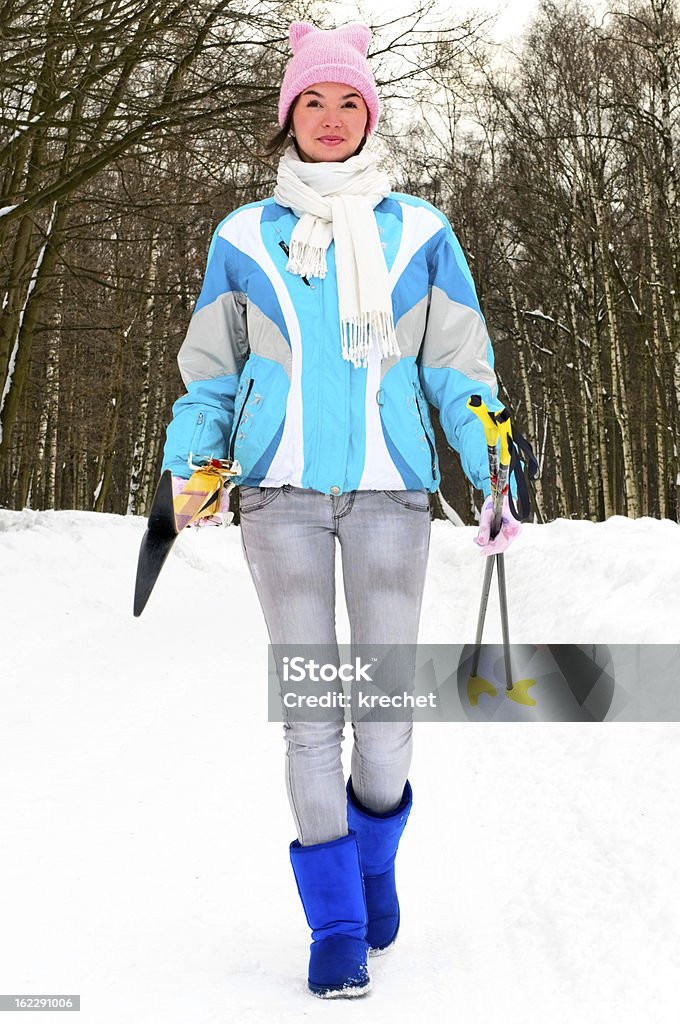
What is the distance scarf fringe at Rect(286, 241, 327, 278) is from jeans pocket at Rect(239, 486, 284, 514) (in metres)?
0.52

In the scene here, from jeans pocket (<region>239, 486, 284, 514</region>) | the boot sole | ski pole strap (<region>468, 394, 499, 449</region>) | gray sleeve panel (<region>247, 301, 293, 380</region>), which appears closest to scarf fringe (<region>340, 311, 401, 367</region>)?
gray sleeve panel (<region>247, 301, 293, 380</region>)

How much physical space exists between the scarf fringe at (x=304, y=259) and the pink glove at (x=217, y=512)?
1.82 feet

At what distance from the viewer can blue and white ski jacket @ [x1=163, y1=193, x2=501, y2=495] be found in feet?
7.72

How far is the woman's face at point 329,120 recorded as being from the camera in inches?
99.9

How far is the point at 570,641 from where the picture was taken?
6391mm

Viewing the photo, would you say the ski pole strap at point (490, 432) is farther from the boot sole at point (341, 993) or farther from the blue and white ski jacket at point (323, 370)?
the boot sole at point (341, 993)

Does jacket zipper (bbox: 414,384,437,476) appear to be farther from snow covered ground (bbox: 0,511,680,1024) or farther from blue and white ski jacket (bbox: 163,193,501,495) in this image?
snow covered ground (bbox: 0,511,680,1024)

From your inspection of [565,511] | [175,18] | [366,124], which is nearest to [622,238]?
[565,511]

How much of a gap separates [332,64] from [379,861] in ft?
6.46

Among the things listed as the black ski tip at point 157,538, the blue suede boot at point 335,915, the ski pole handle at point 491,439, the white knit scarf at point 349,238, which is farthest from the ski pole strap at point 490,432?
the blue suede boot at point 335,915

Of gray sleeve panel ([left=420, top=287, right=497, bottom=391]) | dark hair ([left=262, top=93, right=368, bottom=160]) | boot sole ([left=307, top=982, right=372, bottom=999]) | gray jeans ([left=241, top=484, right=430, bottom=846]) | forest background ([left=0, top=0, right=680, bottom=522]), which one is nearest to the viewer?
boot sole ([left=307, top=982, right=372, bottom=999])

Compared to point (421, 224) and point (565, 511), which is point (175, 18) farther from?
point (565, 511)

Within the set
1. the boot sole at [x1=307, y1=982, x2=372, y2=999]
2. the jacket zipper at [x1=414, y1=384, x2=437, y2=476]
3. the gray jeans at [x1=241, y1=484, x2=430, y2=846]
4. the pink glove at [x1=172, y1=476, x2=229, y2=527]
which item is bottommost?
the boot sole at [x1=307, y1=982, x2=372, y2=999]

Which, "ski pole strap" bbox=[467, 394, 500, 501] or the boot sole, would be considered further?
"ski pole strap" bbox=[467, 394, 500, 501]
